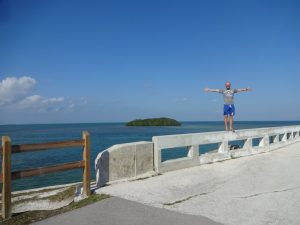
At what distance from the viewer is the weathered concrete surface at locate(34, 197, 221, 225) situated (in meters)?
5.12

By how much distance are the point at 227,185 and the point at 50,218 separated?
4.19 m

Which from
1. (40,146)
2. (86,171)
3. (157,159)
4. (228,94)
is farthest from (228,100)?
(40,146)

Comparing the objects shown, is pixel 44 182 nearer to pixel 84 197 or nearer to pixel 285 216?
pixel 84 197

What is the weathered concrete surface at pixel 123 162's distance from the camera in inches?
298

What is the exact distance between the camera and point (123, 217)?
5.38 meters

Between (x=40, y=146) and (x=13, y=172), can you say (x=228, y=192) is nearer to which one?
(x=40, y=146)

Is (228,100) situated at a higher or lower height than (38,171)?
higher

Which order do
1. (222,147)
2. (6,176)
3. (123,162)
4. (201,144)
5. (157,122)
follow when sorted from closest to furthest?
(6,176) < (123,162) < (201,144) < (222,147) < (157,122)

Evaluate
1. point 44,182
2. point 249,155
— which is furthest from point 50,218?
point 44,182

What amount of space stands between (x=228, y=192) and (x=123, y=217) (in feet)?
8.82

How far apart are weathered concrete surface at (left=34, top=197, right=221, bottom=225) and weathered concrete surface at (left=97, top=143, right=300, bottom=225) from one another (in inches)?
10.9

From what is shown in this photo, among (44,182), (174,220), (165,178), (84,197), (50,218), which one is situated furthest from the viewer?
(44,182)

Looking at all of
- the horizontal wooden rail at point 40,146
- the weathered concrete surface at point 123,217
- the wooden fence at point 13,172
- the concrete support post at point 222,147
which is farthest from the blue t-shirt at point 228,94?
the weathered concrete surface at point 123,217

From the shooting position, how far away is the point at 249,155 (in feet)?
41.1
